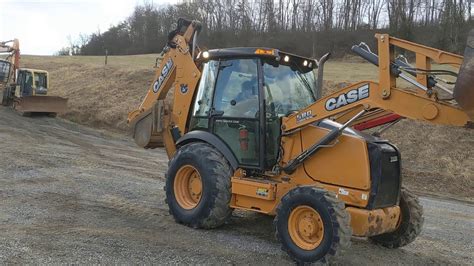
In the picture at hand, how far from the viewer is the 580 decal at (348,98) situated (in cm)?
547

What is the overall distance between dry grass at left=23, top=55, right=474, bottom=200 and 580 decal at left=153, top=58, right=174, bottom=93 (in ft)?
29.0

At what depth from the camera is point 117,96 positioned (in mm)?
27234

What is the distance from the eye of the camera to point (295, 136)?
20.5ft

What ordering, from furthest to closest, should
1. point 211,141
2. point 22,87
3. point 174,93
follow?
point 22,87, point 174,93, point 211,141

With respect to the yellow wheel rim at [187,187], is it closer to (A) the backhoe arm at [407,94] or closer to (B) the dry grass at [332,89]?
(A) the backhoe arm at [407,94]

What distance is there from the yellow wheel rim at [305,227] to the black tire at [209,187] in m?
1.16

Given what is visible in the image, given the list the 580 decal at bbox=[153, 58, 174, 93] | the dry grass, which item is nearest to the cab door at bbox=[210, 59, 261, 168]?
the 580 decal at bbox=[153, 58, 174, 93]

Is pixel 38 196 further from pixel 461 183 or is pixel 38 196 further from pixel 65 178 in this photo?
pixel 461 183

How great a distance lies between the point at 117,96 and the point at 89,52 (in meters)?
55.4

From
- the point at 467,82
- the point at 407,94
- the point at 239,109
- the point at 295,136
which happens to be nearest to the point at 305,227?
the point at 295,136

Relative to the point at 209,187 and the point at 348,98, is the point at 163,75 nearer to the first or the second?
the point at 209,187

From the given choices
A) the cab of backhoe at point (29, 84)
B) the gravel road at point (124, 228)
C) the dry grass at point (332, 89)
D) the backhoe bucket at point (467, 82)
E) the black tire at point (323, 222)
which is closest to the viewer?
the backhoe bucket at point (467, 82)

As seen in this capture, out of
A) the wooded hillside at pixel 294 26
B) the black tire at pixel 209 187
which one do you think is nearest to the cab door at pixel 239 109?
the black tire at pixel 209 187

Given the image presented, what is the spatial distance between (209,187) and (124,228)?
1.23m
